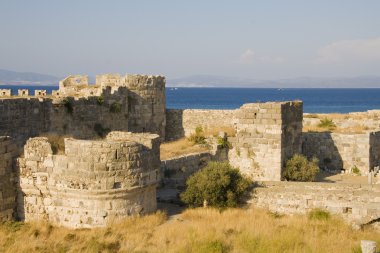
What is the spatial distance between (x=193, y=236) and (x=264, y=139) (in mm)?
7572

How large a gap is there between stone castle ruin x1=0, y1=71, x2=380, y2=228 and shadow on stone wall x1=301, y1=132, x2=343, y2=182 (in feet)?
0.14

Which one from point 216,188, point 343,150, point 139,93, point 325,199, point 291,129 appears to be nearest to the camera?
point 325,199

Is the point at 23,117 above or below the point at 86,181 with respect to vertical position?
above

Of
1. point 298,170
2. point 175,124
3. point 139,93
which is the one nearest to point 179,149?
point 139,93

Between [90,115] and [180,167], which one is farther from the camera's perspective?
[90,115]

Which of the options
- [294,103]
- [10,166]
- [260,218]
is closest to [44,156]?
[10,166]

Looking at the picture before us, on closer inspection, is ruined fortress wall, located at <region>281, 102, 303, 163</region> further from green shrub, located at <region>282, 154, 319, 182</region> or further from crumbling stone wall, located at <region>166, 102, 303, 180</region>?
A: green shrub, located at <region>282, 154, 319, 182</region>

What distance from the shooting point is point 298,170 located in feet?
62.5

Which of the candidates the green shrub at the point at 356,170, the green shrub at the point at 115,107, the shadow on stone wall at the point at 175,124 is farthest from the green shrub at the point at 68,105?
the green shrub at the point at 356,170

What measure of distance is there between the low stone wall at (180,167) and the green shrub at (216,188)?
75.0 inches

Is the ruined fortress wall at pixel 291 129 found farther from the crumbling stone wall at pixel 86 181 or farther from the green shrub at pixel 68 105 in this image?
the green shrub at pixel 68 105

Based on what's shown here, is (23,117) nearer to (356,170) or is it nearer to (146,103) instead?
(146,103)

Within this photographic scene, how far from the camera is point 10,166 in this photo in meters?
13.1

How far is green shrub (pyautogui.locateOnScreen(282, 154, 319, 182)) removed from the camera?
61.9 feet
